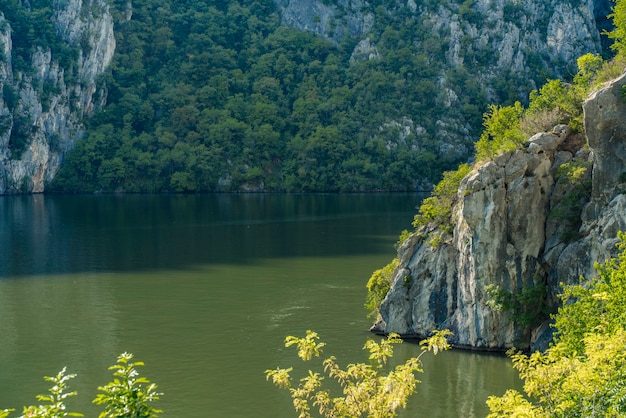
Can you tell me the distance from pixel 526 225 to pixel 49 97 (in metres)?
165

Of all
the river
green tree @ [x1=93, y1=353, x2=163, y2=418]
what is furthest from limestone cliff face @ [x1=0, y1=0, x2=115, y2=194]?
green tree @ [x1=93, y1=353, x2=163, y2=418]

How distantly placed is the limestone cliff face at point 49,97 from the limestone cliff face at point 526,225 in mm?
152232

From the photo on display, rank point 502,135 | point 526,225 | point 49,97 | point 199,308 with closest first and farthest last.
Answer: point 526,225, point 502,135, point 199,308, point 49,97

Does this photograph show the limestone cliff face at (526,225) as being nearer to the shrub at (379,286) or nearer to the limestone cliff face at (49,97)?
the shrub at (379,286)

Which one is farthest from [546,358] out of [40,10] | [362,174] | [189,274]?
[40,10]

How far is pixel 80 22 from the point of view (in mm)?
193875

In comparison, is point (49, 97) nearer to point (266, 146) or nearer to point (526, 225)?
point (266, 146)

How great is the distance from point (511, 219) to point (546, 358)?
679 inches

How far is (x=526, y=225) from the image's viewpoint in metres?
38.8

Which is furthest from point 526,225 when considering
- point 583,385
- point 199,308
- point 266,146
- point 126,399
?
point 266,146

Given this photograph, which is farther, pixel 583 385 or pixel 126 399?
pixel 583 385

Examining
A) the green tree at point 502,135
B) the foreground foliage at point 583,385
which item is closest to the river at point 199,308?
the green tree at point 502,135

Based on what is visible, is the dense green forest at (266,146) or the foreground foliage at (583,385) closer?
the foreground foliage at (583,385)

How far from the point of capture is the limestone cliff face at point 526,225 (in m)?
36.7
